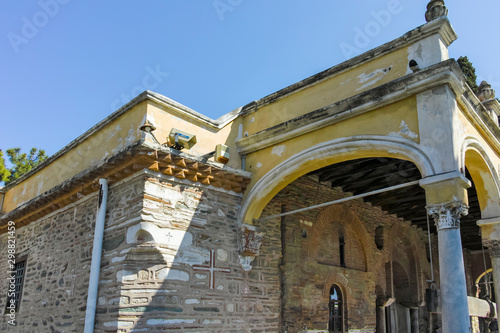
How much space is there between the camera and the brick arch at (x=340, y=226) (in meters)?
7.89

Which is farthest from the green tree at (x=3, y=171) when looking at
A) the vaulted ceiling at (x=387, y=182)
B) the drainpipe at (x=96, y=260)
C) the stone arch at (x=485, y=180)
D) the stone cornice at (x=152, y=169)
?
the stone arch at (x=485, y=180)

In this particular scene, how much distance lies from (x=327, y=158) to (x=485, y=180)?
8.30ft

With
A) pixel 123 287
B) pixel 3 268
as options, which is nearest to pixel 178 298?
pixel 123 287

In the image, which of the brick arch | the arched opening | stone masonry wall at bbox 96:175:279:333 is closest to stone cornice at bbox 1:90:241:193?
stone masonry wall at bbox 96:175:279:333

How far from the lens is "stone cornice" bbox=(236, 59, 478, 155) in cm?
486

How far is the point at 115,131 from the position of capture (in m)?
6.72

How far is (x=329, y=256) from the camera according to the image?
8.21 metres

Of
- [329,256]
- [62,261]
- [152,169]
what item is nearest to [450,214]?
[152,169]

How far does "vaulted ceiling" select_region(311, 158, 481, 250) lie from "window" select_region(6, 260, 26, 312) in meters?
5.87

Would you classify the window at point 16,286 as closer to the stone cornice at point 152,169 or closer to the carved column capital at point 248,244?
the stone cornice at point 152,169

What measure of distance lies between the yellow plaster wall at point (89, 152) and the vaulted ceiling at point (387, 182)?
3277mm

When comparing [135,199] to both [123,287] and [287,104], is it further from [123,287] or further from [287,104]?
[287,104]

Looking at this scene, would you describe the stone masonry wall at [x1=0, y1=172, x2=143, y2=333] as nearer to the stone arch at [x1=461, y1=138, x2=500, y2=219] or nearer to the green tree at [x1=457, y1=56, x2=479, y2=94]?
the stone arch at [x1=461, y1=138, x2=500, y2=219]

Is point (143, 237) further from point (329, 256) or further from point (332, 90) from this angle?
point (329, 256)
